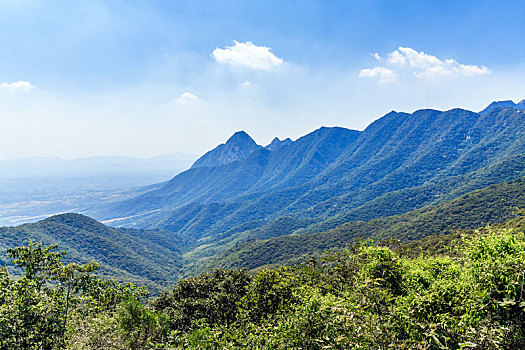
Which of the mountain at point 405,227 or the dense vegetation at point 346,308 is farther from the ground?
the dense vegetation at point 346,308

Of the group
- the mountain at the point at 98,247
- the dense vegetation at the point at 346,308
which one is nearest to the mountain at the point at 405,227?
the mountain at the point at 98,247

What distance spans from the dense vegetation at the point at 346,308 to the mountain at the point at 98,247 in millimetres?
136661

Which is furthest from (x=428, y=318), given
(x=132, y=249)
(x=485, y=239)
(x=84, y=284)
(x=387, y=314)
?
(x=132, y=249)

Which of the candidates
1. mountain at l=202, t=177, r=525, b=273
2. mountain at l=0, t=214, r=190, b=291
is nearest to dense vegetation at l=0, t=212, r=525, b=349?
mountain at l=202, t=177, r=525, b=273

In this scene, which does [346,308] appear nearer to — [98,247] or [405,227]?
[405,227]

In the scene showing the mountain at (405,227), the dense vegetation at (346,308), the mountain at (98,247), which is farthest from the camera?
the mountain at (98,247)

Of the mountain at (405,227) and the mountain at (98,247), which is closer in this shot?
the mountain at (405,227)

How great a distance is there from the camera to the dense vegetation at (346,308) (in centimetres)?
582

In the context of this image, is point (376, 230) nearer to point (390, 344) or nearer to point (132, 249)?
point (390, 344)

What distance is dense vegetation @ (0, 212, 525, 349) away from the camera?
19.1ft

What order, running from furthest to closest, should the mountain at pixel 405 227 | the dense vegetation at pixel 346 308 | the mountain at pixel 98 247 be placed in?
1. the mountain at pixel 98 247
2. the mountain at pixel 405 227
3. the dense vegetation at pixel 346 308

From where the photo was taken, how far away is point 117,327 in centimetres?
1354

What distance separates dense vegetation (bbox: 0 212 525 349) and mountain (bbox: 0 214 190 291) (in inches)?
5380

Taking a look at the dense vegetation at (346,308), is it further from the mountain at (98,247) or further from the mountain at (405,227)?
the mountain at (98,247)
